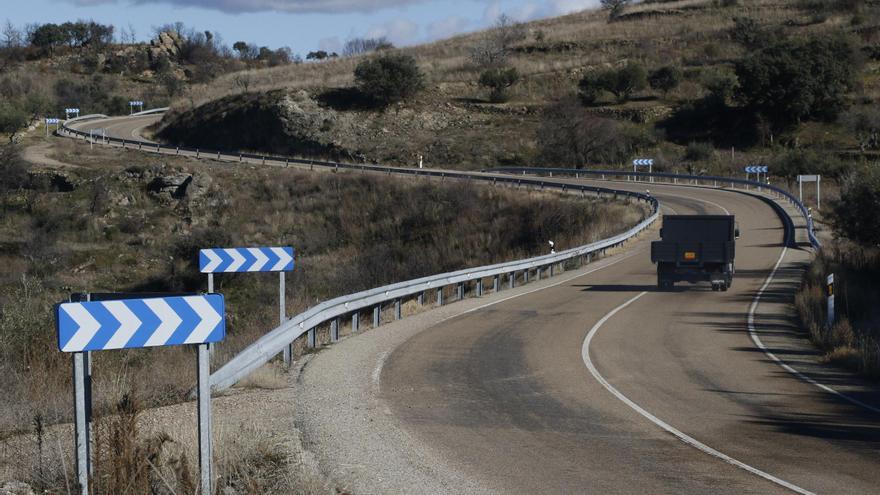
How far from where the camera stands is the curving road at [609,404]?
8.84 metres

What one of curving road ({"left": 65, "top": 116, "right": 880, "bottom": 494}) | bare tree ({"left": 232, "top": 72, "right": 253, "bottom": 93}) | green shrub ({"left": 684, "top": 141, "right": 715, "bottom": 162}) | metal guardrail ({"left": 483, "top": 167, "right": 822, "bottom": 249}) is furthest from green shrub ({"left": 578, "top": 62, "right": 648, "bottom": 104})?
curving road ({"left": 65, "top": 116, "right": 880, "bottom": 494})

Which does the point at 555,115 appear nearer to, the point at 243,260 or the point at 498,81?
the point at 498,81

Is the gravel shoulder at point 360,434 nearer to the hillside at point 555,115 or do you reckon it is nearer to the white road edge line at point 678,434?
the white road edge line at point 678,434

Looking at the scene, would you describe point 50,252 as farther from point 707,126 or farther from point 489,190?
point 707,126

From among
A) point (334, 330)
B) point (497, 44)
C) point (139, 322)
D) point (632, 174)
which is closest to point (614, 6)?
point (497, 44)

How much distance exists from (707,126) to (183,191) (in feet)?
144

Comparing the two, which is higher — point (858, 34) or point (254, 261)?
point (858, 34)

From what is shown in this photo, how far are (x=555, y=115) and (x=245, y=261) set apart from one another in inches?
2806

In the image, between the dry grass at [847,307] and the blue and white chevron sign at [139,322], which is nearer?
the blue and white chevron sign at [139,322]

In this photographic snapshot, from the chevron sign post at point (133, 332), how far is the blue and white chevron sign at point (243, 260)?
5.74 meters

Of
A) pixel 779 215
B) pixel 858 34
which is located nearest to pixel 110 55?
pixel 858 34

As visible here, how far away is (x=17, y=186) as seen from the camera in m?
59.6

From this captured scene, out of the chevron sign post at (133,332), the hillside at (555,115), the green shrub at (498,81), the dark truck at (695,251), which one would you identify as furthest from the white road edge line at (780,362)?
the green shrub at (498,81)

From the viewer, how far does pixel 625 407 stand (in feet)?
39.2
